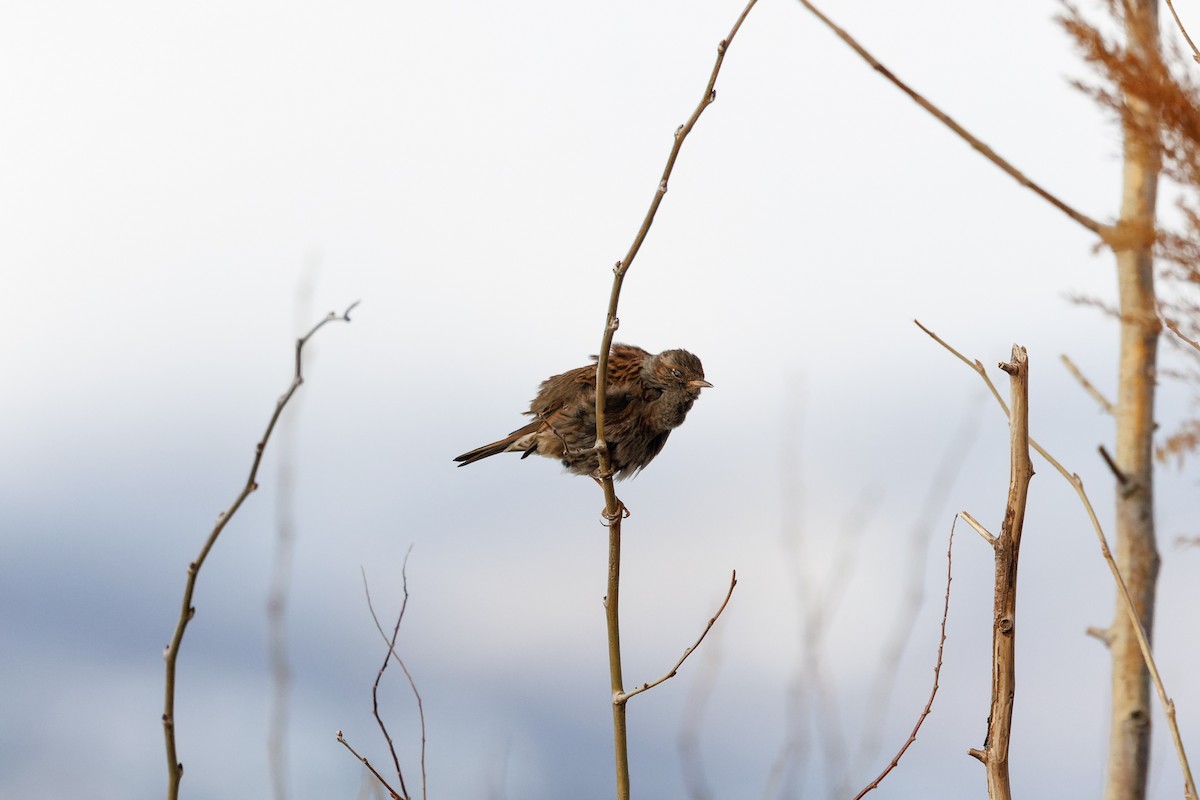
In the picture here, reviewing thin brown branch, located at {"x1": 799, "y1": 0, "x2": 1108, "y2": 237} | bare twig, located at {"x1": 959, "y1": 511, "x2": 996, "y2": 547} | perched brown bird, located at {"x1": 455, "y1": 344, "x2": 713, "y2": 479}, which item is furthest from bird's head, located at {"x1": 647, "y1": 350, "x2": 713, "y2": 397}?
bare twig, located at {"x1": 959, "y1": 511, "x2": 996, "y2": 547}

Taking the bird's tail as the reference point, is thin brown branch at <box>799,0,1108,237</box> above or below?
above

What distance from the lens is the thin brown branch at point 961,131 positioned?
309cm

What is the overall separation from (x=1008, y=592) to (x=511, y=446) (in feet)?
9.56

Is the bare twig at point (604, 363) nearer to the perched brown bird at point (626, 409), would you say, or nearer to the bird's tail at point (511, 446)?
the perched brown bird at point (626, 409)

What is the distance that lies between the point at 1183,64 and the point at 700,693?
91.9 inches

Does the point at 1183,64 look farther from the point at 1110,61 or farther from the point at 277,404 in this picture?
the point at 277,404

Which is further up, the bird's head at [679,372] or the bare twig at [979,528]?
the bird's head at [679,372]

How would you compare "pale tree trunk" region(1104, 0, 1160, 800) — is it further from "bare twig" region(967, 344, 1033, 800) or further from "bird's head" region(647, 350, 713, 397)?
"bare twig" region(967, 344, 1033, 800)

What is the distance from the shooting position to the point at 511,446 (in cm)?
479

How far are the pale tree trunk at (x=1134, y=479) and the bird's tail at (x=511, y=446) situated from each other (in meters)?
2.26

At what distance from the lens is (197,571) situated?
173 centimetres

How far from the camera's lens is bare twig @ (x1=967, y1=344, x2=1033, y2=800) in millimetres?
2078

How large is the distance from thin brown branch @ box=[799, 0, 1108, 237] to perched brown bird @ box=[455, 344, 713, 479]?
4.54ft

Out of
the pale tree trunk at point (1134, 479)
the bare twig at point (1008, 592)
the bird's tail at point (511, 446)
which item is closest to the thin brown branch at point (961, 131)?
the pale tree trunk at point (1134, 479)
